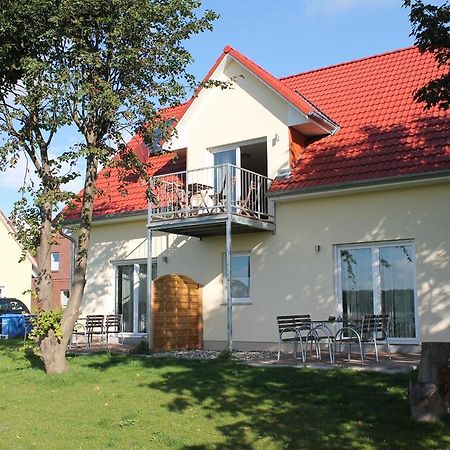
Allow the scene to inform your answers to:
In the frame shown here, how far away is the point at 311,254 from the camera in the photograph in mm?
14227

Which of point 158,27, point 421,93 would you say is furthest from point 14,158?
point 421,93

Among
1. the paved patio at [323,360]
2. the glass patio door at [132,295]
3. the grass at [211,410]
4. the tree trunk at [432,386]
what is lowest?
the grass at [211,410]

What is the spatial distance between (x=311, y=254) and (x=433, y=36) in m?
6.90

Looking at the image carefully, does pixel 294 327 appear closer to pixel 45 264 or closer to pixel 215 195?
pixel 215 195

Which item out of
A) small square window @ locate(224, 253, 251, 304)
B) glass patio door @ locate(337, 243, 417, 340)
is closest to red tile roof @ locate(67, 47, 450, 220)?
glass patio door @ locate(337, 243, 417, 340)

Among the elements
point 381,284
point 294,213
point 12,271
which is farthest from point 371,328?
point 12,271

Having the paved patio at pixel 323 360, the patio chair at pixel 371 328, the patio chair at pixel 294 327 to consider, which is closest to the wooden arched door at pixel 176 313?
the paved patio at pixel 323 360

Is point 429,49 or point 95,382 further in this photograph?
point 95,382

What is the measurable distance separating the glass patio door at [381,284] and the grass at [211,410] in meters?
3.69

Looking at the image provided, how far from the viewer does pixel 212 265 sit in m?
16.0

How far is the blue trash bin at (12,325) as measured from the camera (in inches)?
885

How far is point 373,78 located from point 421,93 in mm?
9203

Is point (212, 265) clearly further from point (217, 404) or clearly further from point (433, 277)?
point (217, 404)

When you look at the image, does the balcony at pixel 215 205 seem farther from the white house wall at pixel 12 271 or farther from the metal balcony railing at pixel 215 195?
the white house wall at pixel 12 271
